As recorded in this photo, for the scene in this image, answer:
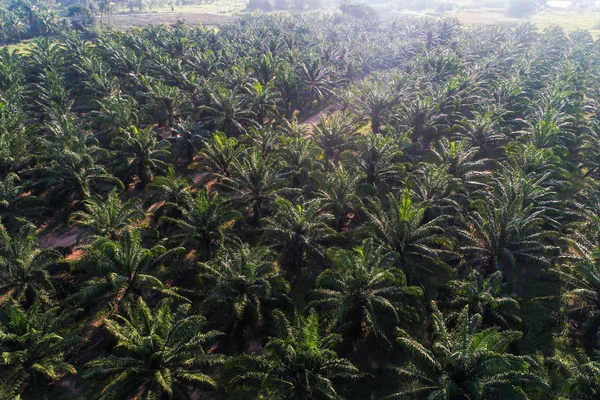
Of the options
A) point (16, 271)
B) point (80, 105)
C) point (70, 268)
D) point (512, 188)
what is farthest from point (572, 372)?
point (80, 105)

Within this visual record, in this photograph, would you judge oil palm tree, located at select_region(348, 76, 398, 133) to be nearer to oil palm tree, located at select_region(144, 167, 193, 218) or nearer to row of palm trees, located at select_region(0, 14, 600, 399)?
row of palm trees, located at select_region(0, 14, 600, 399)

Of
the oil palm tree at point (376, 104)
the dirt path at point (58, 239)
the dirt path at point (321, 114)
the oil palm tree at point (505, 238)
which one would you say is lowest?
the dirt path at point (58, 239)

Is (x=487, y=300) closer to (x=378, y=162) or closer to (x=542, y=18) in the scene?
(x=378, y=162)

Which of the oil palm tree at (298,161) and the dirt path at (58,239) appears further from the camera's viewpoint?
the oil palm tree at (298,161)

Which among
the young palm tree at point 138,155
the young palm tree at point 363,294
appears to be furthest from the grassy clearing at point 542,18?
the young palm tree at point 363,294

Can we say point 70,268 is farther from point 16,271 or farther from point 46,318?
point 46,318

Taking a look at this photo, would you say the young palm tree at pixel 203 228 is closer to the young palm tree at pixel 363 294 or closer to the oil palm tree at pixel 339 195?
the oil palm tree at pixel 339 195

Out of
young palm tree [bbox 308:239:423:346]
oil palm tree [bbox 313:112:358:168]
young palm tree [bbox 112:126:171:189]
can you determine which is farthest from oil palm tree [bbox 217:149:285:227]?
young palm tree [bbox 308:239:423:346]
